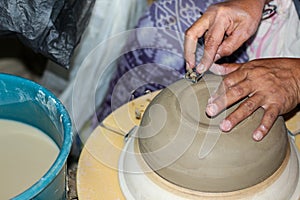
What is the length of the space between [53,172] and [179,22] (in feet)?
2.69

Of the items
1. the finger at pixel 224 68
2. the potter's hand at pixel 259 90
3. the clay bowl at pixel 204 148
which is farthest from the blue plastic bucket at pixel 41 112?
the finger at pixel 224 68

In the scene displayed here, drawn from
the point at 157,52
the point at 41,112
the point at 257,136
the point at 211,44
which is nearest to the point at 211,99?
the point at 257,136

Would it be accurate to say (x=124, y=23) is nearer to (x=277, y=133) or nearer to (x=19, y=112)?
(x=19, y=112)

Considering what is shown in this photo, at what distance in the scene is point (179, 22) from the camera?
5.45 feet

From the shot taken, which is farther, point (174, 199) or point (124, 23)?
point (124, 23)

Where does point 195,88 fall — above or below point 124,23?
Result: above

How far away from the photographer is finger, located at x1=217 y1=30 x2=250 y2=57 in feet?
4.44

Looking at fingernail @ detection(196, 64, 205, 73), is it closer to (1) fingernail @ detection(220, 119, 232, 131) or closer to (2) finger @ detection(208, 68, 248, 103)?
(2) finger @ detection(208, 68, 248, 103)

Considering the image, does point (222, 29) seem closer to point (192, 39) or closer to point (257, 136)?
point (192, 39)

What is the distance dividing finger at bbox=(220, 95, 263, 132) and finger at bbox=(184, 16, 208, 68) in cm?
17

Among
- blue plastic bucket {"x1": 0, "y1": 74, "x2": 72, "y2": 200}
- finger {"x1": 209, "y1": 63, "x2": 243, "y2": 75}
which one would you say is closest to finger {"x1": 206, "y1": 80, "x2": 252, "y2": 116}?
finger {"x1": 209, "y1": 63, "x2": 243, "y2": 75}

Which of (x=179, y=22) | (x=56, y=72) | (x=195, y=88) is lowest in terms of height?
(x=56, y=72)

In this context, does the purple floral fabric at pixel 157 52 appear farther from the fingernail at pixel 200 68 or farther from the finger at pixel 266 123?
the finger at pixel 266 123

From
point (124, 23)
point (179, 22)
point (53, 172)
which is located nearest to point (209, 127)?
point (53, 172)
